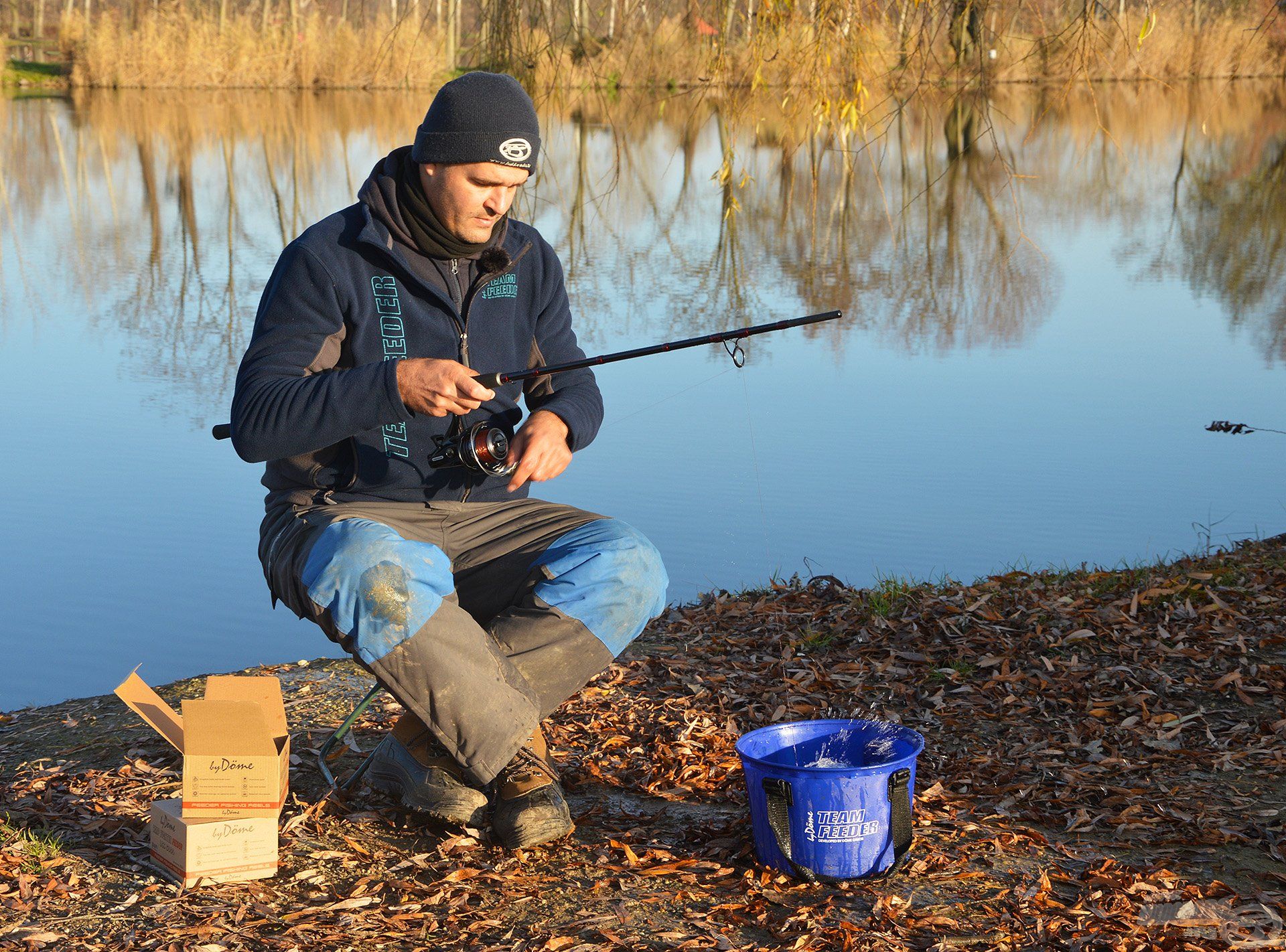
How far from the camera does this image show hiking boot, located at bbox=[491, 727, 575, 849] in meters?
2.77

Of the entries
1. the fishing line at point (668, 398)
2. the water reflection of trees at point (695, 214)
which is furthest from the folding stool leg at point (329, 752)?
the fishing line at point (668, 398)

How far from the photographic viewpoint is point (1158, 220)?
15.9 m

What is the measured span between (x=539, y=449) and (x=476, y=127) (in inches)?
28.3

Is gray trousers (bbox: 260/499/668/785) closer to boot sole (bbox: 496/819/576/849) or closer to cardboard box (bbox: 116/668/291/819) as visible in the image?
boot sole (bbox: 496/819/576/849)

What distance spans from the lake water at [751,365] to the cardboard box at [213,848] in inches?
86.1

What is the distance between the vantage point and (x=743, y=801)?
3.06 m

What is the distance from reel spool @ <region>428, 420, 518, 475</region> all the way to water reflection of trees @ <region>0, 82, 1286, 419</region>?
4.96ft

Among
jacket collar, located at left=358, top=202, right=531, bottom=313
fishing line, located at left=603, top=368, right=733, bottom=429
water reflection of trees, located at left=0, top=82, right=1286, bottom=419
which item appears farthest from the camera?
water reflection of trees, located at left=0, top=82, right=1286, bottom=419

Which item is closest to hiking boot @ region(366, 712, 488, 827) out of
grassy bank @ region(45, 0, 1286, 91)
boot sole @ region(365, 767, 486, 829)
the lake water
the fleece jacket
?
boot sole @ region(365, 767, 486, 829)

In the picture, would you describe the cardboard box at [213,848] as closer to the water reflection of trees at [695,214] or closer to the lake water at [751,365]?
the lake water at [751,365]

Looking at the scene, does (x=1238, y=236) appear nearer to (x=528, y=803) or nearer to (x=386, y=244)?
(x=386, y=244)

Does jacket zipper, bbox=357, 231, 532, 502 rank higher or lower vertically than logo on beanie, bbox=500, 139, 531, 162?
lower

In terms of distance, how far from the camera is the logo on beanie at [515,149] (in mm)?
3039

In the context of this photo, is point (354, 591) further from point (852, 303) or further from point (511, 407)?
point (852, 303)
